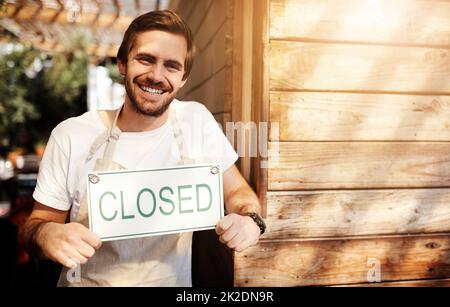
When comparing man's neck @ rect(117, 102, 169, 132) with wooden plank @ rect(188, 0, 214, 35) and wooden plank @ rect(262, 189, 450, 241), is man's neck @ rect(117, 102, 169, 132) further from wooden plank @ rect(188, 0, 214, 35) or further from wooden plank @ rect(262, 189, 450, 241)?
wooden plank @ rect(188, 0, 214, 35)

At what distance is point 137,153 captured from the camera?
1.17 meters

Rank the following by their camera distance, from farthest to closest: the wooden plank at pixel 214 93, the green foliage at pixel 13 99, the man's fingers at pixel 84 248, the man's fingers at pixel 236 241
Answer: the green foliage at pixel 13 99 → the wooden plank at pixel 214 93 → the man's fingers at pixel 236 241 → the man's fingers at pixel 84 248

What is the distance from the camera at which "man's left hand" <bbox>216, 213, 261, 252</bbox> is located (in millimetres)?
1110

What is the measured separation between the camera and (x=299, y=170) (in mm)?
1294

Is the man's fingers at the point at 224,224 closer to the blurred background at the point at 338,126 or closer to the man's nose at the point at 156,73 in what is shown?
the blurred background at the point at 338,126

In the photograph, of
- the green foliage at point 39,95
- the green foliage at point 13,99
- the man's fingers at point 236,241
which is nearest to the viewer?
the man's fingers at point 236,241

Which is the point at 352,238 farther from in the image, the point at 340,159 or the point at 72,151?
the point at 72,151

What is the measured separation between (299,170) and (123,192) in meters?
0.57

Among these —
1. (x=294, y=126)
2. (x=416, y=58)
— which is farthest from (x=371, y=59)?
(x=294, y=126)

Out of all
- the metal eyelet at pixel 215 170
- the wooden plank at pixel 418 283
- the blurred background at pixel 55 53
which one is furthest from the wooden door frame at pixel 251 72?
the wooden plank at pixel 418 283

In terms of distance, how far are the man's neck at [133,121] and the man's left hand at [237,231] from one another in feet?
1.20

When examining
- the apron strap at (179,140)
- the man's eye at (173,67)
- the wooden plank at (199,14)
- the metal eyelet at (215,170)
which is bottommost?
the metal eyelet at (215,170)

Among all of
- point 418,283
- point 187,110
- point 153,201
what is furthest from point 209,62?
point 418,283

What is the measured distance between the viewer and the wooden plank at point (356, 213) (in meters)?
1.30
